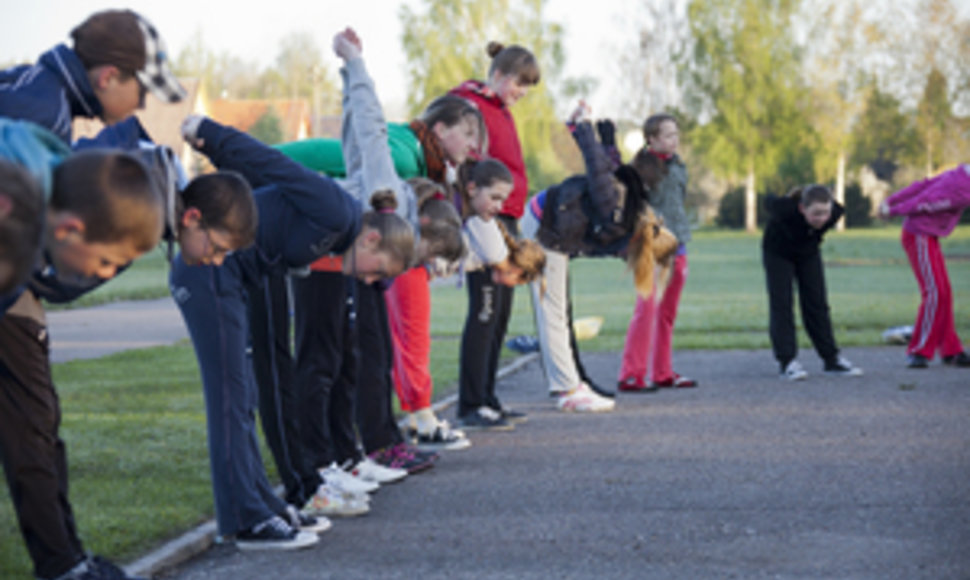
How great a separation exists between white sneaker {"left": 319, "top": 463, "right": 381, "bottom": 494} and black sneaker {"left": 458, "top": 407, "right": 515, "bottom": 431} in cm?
225

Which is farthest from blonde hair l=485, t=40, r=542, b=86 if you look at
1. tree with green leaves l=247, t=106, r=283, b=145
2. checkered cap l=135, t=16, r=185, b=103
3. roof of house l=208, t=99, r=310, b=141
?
roof of house l=208, t=99, r=310, b=141

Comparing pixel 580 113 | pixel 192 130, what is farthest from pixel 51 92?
pixel 580 113

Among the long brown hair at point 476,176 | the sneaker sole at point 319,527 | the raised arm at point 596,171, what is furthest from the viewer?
the raised arm at point 596,171

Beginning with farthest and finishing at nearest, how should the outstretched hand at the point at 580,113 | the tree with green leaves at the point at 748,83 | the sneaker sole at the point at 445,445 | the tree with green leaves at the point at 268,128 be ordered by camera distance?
the tree with green leaves at the point at 748,83
the tree with green leaves at the point at 268,128
the outstretched hand at the point at 580,113
the sneaker sole at the point at 445,445

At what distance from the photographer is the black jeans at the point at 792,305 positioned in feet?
36.0

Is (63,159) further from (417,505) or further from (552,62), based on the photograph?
(552,62)

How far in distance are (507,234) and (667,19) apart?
70.6m

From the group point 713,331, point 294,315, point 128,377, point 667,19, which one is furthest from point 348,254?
point 667,19

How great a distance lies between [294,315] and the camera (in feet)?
20.6

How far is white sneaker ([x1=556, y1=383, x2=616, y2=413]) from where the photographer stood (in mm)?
9328

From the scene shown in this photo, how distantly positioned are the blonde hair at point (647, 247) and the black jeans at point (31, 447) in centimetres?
579

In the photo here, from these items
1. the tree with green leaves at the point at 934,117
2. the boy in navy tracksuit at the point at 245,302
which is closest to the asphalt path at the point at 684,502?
the boy in navy tracksuit at the point at 245,302

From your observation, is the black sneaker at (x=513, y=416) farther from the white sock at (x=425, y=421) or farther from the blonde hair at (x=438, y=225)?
the blonde hair at (x=438, y=225)

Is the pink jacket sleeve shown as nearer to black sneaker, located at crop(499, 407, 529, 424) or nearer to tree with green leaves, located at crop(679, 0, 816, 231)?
black sneaker, located at crop(499, 407, 529, 424)
